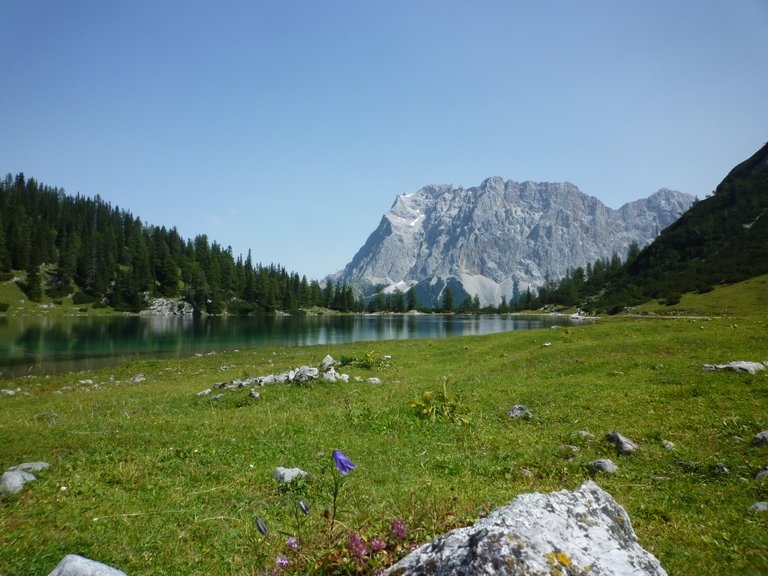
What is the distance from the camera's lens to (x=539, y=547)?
11.6 ft

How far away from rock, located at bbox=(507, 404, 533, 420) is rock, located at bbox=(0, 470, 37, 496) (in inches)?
562

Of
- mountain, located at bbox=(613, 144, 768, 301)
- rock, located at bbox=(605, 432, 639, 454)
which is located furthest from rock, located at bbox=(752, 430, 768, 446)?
mountain, located at bbox=(613, 144, 768, 301)

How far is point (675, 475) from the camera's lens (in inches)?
365

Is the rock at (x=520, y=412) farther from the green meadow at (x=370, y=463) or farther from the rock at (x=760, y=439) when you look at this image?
the rock at (x=760, y=439)

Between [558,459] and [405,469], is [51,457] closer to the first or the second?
[405,469]

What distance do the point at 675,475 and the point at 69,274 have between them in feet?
680

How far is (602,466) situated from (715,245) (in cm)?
17871

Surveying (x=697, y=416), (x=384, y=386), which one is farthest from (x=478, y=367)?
(x=697, y=416)

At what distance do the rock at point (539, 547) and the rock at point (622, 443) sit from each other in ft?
25.6

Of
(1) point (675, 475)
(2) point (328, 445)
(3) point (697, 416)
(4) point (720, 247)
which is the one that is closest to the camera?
(1) point (675, 475)

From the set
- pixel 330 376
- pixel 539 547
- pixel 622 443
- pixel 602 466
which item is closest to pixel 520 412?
pixel 622 443

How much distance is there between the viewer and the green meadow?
→ 5609 millimetres

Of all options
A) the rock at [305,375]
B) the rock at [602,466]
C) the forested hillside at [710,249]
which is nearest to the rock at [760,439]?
the rock at [602,466]

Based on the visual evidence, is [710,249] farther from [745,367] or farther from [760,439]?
[760,439]
